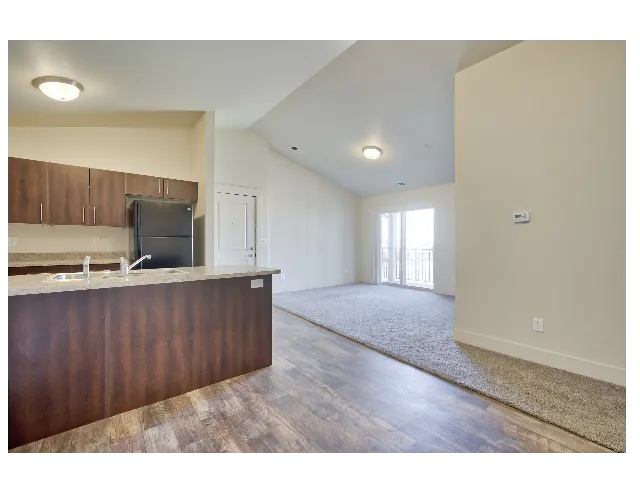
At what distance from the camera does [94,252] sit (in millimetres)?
4000

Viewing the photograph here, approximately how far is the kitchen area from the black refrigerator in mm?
607

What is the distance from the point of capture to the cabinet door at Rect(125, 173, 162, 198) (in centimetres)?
390

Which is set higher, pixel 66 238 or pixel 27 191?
pixel 27 191

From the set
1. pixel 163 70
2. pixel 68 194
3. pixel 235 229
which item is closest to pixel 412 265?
pixel 235 229

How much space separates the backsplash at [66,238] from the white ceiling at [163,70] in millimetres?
1358

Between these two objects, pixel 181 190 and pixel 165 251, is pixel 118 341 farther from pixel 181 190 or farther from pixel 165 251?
pixel 181 190

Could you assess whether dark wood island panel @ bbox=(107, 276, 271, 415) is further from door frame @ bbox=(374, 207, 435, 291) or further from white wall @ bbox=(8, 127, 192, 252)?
door frame @ bbox=(374, 207, 435, 291)

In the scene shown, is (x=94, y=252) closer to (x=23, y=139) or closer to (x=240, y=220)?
(x=23, y=139)

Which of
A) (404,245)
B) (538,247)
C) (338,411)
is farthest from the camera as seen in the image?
(404,245)

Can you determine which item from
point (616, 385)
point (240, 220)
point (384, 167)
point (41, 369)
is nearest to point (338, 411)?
point (41, 369)

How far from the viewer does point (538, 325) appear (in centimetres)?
271

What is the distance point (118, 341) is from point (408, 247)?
6.45 meters

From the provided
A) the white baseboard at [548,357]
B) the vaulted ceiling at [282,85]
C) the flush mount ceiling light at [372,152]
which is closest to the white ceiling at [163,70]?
the vaulted ceiling at [282,85]
